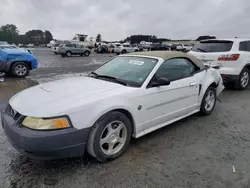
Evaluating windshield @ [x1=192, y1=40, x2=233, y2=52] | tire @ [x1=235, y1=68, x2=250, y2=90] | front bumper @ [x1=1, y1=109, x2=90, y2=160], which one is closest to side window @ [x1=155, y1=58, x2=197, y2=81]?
front bumper @ [x1=1, y1=109, x2=90, y2=160]

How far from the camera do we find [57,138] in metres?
2.49

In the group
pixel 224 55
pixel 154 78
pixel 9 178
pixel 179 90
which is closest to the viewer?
pixel 9 178

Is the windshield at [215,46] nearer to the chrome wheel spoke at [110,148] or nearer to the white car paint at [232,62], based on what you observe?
the white car paint at [232,62]

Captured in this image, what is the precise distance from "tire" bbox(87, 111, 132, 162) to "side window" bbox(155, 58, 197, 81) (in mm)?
1031

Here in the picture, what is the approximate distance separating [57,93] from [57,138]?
751 mm

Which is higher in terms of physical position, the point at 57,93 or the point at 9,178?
the point at 57,93

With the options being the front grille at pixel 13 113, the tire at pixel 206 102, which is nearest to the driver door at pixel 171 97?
the tire at pixel 206 102

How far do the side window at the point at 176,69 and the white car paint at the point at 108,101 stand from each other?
0.32 ft

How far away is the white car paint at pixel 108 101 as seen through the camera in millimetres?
2643

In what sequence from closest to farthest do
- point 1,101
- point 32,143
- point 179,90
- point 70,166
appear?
point 32,143
point 70,166
point 179,90
point 1,101

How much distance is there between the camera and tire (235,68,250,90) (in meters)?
7.02

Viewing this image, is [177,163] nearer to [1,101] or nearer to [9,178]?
[9,178]

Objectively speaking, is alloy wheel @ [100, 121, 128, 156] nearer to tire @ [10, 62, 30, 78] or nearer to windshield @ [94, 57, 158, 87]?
windshield @ [94, 57, 158, 87]

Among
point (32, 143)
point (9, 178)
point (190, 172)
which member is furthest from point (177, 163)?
point (9, 178)
